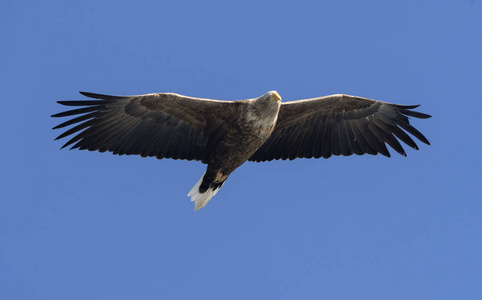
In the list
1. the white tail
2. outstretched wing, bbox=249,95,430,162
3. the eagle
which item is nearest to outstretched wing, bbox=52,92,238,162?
the eagle

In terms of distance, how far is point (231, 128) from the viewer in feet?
37.4

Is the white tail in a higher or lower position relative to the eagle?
lower

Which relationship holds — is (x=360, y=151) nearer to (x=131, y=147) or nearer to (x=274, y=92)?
(x=274, y=92)

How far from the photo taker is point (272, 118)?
11203 mm

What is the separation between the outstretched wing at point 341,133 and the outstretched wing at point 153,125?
3.70 feet

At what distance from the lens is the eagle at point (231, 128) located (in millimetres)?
11281

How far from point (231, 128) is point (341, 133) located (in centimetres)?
211

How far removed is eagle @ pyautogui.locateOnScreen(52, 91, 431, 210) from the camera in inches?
444

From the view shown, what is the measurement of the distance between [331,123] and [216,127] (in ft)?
6.86

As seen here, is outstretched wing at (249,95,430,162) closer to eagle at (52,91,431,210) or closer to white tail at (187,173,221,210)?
eagle at (52,91,431,210)

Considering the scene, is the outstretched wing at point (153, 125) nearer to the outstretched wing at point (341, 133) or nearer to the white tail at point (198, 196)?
the white tail at point (198, 196)

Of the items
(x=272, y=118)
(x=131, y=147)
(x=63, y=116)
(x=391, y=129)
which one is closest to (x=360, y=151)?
(x=391, y=129)

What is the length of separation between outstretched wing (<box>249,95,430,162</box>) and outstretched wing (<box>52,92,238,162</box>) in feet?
3.70

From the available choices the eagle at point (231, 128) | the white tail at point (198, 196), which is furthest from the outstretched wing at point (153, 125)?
the white tail at point (198, 196)
